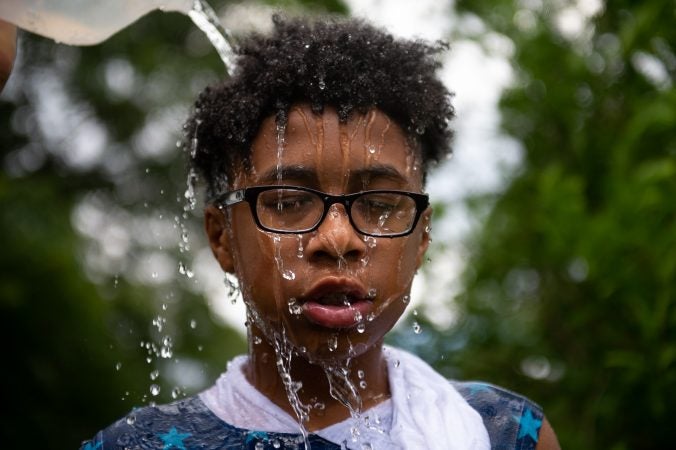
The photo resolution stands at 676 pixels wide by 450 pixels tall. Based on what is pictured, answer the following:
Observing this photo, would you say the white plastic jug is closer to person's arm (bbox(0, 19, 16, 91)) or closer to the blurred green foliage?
person's arm (bbox(0, 19, 16, 91))

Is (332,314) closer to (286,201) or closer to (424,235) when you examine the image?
(286,201)

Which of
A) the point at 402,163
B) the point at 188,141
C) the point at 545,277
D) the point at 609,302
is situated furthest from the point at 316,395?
the point at 545,277

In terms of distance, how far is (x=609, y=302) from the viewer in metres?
3.31

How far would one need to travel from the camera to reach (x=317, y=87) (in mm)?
2029

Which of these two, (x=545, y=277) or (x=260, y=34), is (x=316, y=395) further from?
(x=545, y=277)

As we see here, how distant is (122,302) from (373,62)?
214 inches

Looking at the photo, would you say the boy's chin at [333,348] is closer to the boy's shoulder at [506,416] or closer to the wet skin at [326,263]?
the wet skin at [326,263]

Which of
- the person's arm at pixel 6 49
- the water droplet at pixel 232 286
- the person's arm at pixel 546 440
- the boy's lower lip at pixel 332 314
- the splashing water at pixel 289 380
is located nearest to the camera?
the person's arm at pixel 6 49

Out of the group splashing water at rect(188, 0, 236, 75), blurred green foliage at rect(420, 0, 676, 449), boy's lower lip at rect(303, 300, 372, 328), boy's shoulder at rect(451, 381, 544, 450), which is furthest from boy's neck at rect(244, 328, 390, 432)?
blurred green foliage at rect(420, 0, 676, 449)

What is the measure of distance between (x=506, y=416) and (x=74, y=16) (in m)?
1.49

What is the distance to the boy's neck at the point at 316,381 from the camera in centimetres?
204

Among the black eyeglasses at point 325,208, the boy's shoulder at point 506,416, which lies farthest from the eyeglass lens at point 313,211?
the boy's shoulder at point 506,416

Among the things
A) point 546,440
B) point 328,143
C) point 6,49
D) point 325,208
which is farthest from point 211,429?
point 6,49

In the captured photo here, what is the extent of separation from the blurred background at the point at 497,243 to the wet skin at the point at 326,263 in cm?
48
